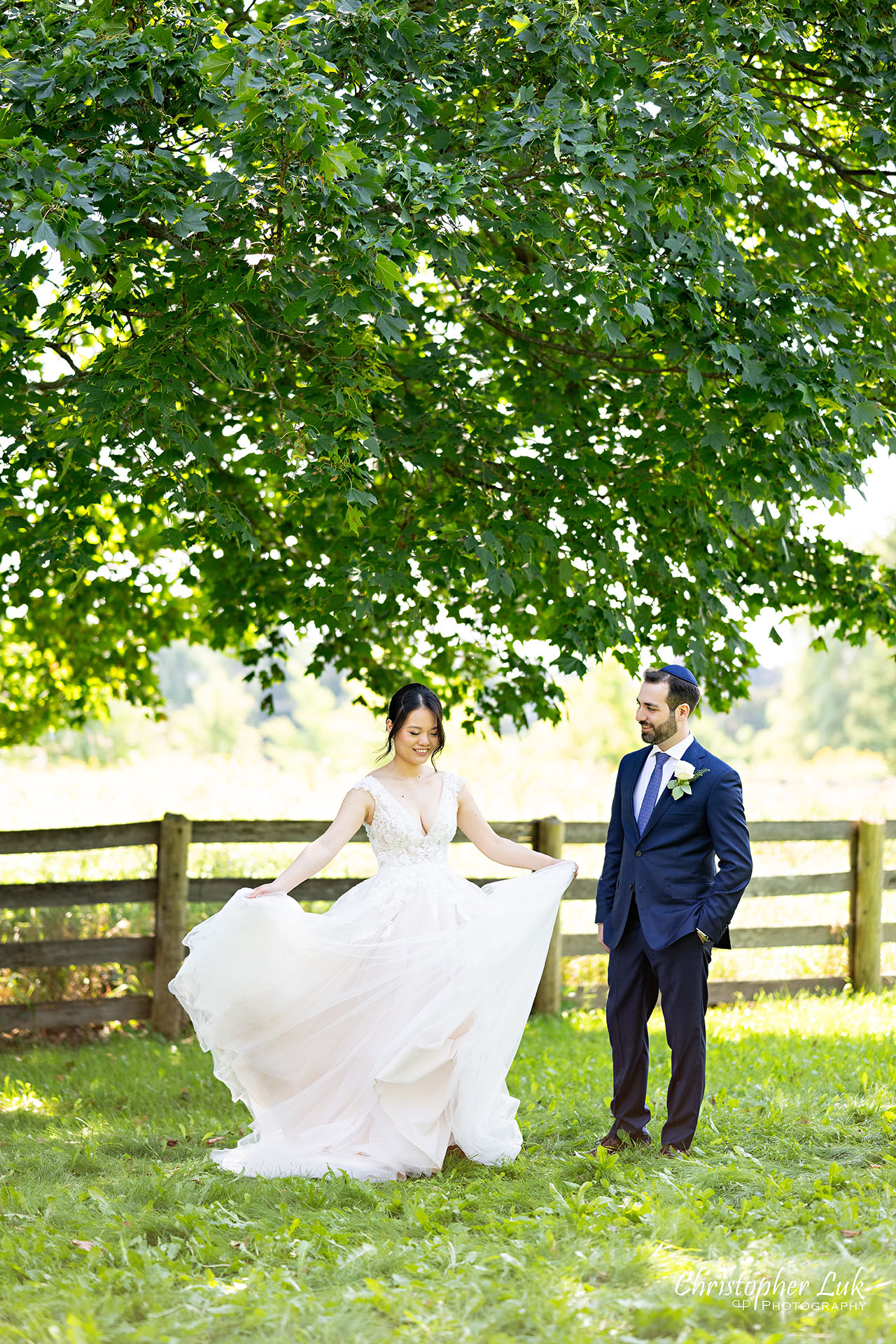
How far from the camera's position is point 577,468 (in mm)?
7555

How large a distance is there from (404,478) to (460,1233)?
4833 millimetres

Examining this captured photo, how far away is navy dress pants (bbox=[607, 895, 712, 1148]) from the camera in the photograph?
5.30 meters

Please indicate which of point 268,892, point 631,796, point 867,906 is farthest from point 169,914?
point 867,906

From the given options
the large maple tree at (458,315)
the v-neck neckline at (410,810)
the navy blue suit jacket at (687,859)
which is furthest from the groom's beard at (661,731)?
the large maple tree at (458,315)

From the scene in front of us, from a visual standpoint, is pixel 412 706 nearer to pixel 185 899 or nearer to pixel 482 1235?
pixel 482 1235

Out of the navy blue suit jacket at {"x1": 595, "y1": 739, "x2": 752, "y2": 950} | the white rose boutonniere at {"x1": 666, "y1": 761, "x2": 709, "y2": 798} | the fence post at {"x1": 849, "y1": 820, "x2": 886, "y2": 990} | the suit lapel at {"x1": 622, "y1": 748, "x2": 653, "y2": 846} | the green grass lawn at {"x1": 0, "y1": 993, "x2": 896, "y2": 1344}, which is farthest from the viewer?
the fence post at {"x1": 849, "y1": 820, "x2": 886, "y2": 990}

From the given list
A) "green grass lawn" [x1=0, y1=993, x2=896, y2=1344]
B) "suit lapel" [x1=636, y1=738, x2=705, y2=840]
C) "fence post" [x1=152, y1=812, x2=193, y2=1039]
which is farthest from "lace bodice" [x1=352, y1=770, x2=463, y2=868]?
"fence post" [x1=152, y1=812, x2=193, y2=1039]

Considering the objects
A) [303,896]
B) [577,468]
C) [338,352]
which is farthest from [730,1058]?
[338,352]

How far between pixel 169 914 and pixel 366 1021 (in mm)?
3770

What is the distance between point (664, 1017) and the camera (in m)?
5.20

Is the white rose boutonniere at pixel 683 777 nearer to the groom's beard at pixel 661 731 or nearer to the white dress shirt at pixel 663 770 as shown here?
the white dress shirt at pixel 663 770

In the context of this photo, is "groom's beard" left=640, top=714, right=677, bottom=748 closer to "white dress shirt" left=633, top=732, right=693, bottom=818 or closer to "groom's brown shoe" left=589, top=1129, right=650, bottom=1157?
"white dress shirt" left=633, top=732, right=693, bottom=818

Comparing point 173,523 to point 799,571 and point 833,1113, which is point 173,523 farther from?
point 833,1113

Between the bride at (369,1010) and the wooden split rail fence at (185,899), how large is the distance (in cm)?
253
